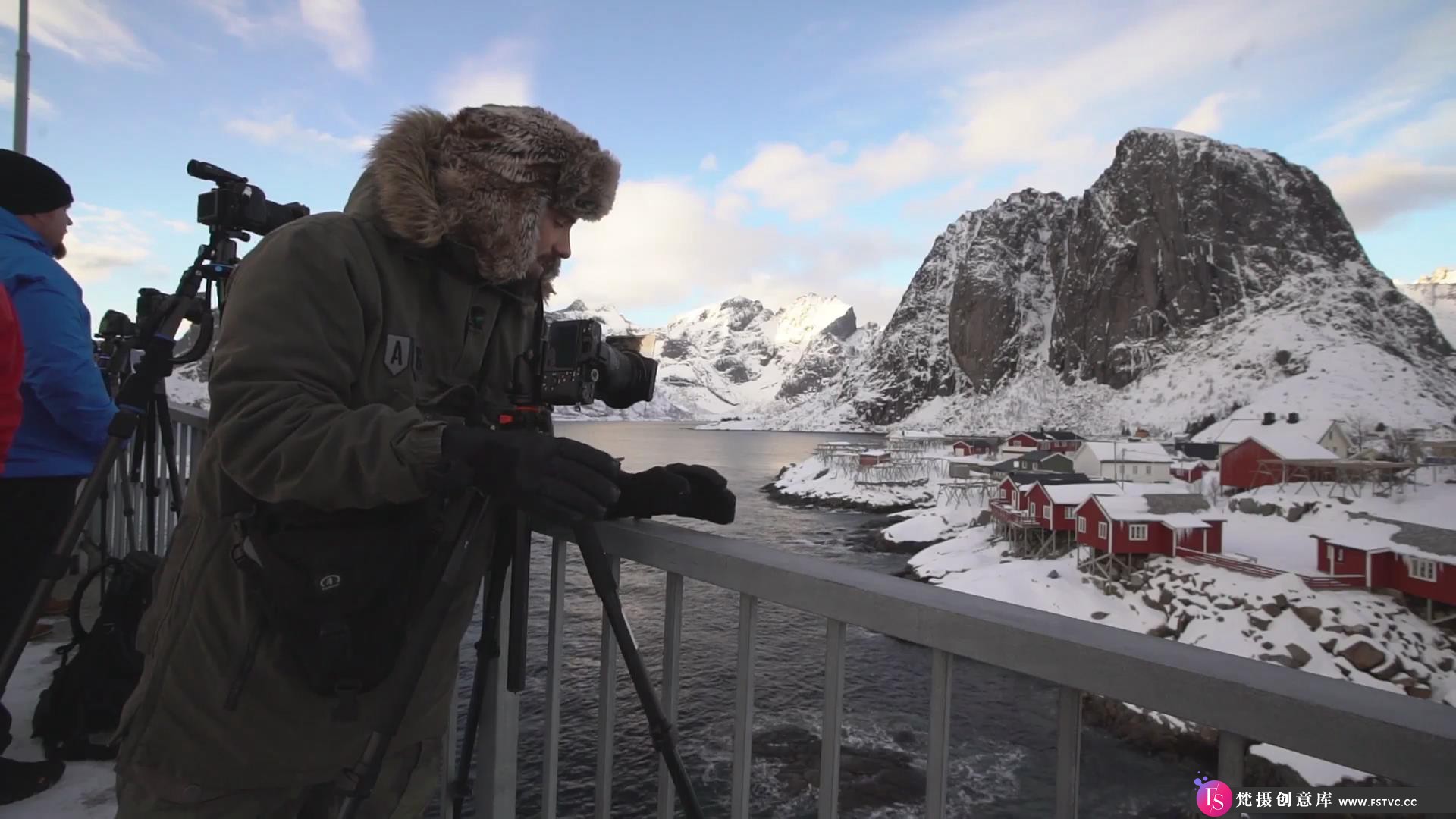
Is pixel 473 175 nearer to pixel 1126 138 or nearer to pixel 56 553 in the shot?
pixel 56 553

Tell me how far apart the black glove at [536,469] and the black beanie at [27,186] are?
2619 millimetres

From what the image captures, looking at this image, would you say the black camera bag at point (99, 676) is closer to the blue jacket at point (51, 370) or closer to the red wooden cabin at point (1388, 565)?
the blue jacket at point (51, 370)

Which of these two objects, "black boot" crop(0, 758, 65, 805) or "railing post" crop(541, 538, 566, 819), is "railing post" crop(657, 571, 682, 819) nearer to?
"railing post" crop(541, 538, 566, 819)

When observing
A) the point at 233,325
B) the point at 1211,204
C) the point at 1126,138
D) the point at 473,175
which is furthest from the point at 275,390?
the point at 1126,138

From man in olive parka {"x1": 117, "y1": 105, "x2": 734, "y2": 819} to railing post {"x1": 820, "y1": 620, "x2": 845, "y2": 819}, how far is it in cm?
53

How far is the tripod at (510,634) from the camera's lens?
138 cm

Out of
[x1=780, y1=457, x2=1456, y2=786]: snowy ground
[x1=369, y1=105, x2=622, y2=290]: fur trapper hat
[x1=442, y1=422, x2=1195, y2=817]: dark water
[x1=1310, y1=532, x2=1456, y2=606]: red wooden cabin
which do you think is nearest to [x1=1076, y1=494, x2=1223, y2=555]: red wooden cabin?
[x1=780, y1=457, x2=1456, y2=786]: snowy ground

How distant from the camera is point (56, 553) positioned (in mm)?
2508

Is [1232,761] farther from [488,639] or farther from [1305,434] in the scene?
[1305,434]

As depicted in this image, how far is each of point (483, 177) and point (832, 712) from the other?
4.50 ft

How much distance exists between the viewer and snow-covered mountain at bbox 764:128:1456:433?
79562mm

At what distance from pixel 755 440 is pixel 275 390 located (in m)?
131

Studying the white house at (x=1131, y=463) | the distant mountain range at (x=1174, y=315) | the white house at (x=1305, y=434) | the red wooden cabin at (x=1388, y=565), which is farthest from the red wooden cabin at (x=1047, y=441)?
the red wooden cabin at (x=1388, y=565)

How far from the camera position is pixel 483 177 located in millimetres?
1577
